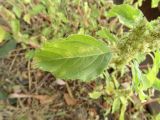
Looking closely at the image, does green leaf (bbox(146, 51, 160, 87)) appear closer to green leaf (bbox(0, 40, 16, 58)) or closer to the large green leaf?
the large green leaf

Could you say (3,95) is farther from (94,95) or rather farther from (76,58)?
(76,58)

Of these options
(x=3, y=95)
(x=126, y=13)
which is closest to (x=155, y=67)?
(x=126, y=13)

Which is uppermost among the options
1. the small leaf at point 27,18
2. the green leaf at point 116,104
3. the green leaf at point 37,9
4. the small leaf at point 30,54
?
the green leaf at point 37,9

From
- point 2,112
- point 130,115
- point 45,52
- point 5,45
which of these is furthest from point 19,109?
point 45,52

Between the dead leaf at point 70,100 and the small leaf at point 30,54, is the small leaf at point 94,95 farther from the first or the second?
the small leaf at point 30,54

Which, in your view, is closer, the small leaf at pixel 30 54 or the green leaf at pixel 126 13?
the green leaf at pixel 126 13

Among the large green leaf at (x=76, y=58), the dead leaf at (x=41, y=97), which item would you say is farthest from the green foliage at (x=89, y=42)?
the dead leaf at (x=41, y=97)

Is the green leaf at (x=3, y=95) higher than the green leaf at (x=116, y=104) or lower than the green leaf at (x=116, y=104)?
higher

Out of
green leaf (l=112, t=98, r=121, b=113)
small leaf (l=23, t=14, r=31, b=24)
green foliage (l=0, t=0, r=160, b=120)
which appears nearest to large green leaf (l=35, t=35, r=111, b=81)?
green foliage (l=0, t=0, r=160, b=120)
